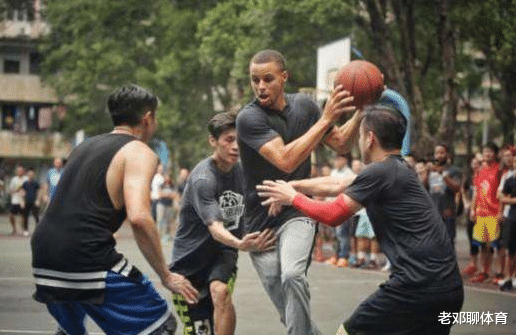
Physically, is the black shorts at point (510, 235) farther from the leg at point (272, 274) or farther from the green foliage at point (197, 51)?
the green foliage at point (197, 51)

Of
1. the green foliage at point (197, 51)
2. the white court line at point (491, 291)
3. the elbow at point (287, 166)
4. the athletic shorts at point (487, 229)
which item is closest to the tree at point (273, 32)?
the green foliage at point (197, 51)

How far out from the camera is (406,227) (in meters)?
6.38

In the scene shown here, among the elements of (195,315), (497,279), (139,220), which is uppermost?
(139,220)

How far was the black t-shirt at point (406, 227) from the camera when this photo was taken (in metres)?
6.33

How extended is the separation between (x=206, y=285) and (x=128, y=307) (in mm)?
2634

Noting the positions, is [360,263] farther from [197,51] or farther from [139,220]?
[197,51]

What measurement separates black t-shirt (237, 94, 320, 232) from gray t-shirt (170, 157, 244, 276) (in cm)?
69

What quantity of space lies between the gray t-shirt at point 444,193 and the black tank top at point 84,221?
38.4 ft

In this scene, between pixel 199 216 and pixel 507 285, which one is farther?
pixel 507 285

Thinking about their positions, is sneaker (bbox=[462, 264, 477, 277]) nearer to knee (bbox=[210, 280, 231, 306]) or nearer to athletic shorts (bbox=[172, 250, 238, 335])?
athletic shorts (bbox=[172, 250, 238, 335])

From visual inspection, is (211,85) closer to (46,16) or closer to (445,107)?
(46,16)

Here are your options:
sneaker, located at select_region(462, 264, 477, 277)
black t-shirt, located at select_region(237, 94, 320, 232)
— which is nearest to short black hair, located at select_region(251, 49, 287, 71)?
black t-shirt, located at select_region(237, 94, 320, 232)

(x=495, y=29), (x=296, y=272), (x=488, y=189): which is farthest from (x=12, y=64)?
(x=296, y=272)

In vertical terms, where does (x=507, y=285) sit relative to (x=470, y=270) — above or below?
above
